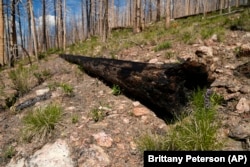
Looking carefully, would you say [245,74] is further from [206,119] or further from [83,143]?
[83,143]

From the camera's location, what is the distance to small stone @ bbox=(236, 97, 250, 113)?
3920 millimetres

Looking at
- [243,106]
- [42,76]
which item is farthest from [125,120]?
[42,76]

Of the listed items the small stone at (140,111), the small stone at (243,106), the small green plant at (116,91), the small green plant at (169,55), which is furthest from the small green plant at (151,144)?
the small green plant at (169,55)

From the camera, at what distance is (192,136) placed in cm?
330

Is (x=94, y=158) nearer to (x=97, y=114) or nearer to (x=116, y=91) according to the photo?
(x=97, y=114)

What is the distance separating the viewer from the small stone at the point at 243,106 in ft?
12.9

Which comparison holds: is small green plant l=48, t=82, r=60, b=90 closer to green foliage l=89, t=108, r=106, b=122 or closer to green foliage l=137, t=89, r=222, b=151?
green foliage l=89, t=108, r=106, b=122

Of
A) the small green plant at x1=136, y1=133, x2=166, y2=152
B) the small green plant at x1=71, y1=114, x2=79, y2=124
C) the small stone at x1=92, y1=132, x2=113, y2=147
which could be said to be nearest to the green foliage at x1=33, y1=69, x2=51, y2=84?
the small green plant at x1=71, y1=114, x2=79, y2=124

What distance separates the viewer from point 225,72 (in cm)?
513

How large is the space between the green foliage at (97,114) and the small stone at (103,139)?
47 centimetres

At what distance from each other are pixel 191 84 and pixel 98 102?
1908 mm

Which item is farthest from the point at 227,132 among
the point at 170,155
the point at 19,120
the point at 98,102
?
the point at 19,120

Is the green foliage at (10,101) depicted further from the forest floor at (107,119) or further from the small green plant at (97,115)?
the small green plant at (97,115)

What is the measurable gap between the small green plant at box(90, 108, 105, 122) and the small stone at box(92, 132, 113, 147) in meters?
0.46
